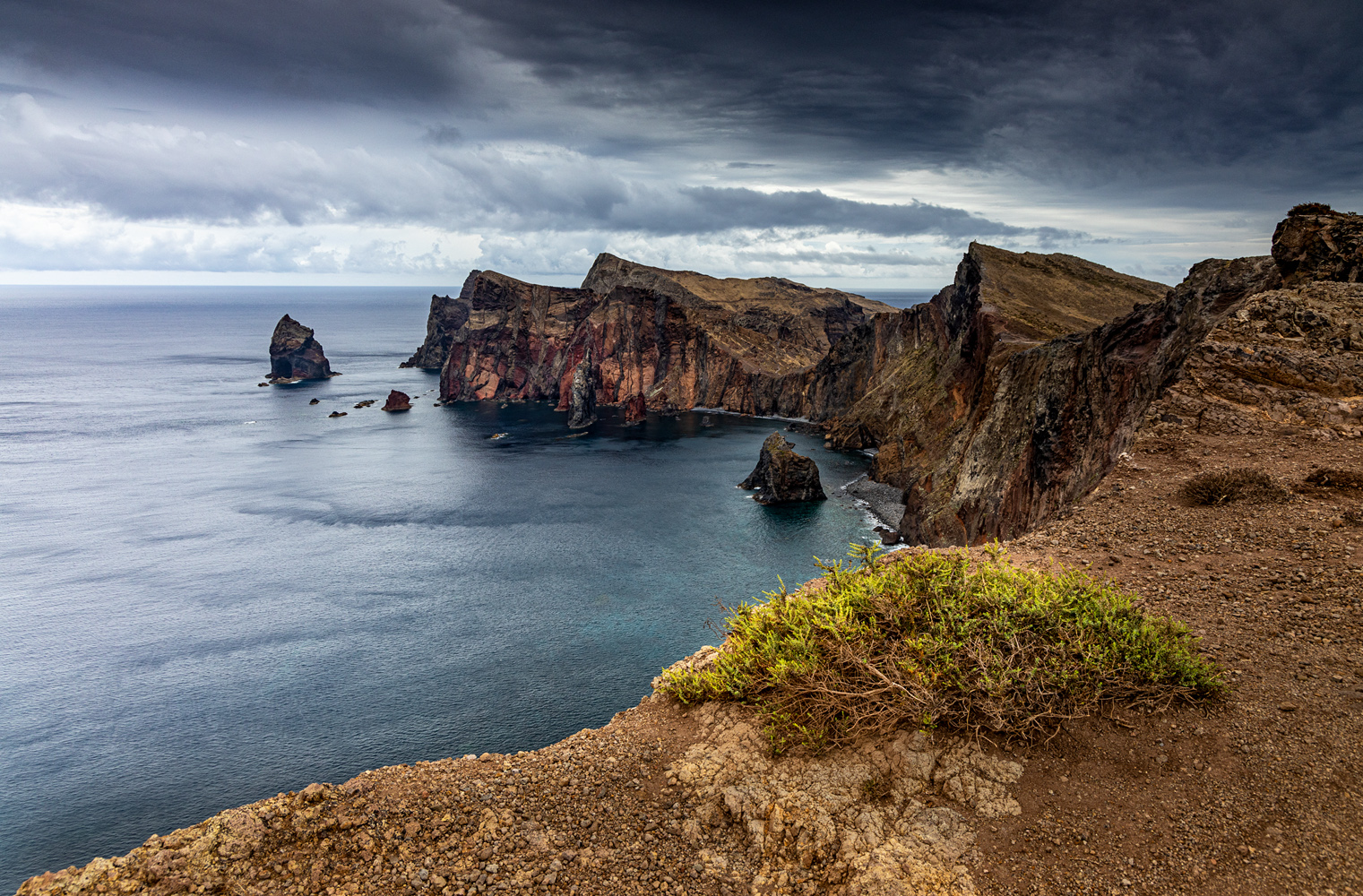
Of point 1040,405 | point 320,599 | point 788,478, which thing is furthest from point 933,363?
point 320,599

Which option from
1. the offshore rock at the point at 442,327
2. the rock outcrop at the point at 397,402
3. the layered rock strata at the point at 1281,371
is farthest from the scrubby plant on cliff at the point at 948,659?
the offshore rock at the point at 442,327

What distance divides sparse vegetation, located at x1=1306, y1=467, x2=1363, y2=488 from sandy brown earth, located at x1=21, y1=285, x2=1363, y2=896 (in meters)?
3.04

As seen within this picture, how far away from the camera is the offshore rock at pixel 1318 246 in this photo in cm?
2002

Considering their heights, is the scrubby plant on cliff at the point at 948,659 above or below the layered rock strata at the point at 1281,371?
below

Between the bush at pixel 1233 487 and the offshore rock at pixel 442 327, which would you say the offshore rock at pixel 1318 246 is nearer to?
the bush at pixel 1233 487

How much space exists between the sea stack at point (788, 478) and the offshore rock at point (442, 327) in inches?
5600

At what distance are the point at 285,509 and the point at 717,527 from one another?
43.0 metres

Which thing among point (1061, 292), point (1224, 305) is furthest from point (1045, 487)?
point (1061, 292)

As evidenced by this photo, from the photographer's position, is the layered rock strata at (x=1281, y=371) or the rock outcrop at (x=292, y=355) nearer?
the layered rock strata at (x=1281, y=371)

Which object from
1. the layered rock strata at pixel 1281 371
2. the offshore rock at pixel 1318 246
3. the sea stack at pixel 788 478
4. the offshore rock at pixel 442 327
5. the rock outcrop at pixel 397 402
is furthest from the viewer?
the offshore rock at pixel 442 327

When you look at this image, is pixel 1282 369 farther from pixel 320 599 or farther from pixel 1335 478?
pixel 320 599

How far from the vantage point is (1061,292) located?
7406cm

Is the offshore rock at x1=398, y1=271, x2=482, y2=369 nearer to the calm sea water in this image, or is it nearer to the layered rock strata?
the calm sea water

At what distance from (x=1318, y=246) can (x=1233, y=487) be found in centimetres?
1192
